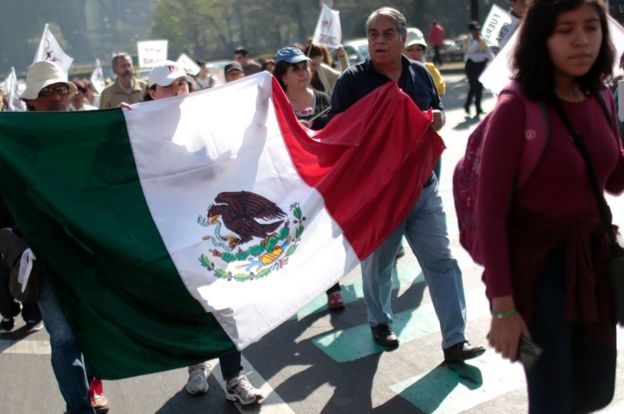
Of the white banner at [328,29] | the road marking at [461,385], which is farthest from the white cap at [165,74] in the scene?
the white banner at [328,29]

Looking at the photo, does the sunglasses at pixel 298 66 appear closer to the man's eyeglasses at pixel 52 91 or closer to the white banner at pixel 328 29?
the man's eyeglasses at pixel 52 91

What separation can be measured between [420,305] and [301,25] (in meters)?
61.6

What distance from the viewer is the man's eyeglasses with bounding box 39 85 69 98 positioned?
434 centimetres

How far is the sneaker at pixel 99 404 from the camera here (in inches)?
181

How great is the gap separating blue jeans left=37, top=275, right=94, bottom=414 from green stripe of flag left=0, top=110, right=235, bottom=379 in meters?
0.05

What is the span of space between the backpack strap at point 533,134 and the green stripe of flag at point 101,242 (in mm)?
2130

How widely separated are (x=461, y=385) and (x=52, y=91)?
2777 mm

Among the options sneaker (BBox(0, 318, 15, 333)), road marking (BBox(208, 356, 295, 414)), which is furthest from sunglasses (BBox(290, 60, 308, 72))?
sneaker (BBox(0, 318, 15, 333))

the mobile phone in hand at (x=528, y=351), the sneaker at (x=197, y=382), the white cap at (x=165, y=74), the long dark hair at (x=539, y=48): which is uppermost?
the long dark hair at (x=539, y=48)

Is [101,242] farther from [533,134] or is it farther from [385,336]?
[533,134]

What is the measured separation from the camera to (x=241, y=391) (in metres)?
4.45

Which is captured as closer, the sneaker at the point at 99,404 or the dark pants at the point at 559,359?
the dark pants at the point at 559,359

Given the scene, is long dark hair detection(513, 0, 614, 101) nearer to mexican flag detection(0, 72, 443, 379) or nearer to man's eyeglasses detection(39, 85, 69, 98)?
mexican flag detection(0, 72, 443, 379)

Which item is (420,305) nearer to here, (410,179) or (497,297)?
(410,179)
